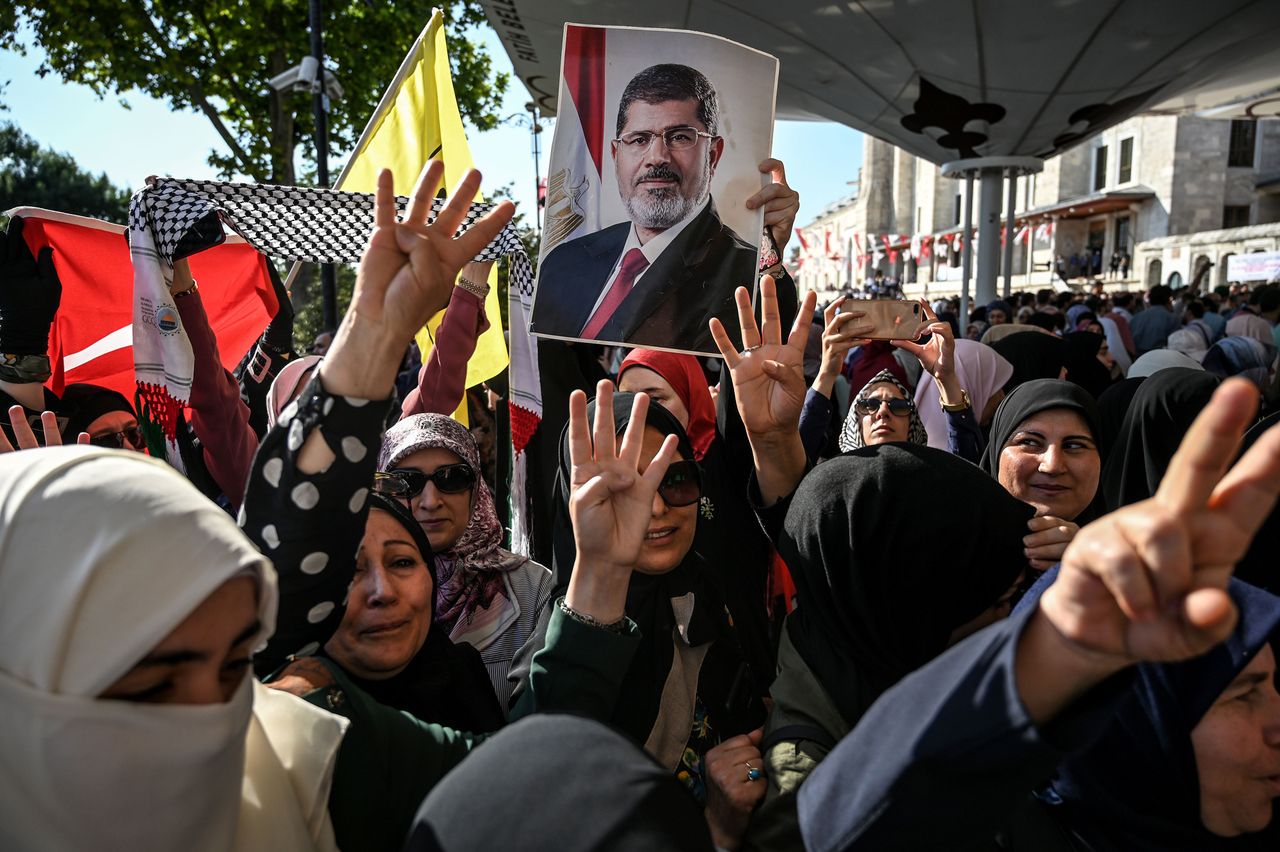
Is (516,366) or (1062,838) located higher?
(516,366)

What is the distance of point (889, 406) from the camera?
3.36 m

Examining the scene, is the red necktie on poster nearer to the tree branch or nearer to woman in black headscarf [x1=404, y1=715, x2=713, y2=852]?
woman in black headscarf [x1=404, y1=715, x2=713, y2=852]

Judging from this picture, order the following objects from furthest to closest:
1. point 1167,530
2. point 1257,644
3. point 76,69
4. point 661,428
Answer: point 76,69
point 661,428
point 1257,644
point 1167,530

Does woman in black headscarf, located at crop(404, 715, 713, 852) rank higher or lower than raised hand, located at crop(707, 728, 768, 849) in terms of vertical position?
higher

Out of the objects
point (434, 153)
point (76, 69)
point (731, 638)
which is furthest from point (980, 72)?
point (76, 69)

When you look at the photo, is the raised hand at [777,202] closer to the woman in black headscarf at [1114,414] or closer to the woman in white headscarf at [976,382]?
the woman in white headscarf at [976,382]

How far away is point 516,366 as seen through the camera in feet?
11.1

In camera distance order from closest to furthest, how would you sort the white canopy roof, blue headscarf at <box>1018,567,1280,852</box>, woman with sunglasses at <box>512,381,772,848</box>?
1. blue headscarf at <box>1018,567,1280,852</box>
2. woman with sunglasses at <box>512,381,772,848</box>
3. the white canopy roof

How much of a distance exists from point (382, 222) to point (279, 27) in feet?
52.3

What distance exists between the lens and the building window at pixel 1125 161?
39.1 m

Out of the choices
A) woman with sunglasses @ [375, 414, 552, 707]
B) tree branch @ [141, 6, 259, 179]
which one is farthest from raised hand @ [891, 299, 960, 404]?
tree branch @ [141, 6, 259, 179]

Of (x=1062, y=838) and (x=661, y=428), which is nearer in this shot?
(x=1062, y=838)

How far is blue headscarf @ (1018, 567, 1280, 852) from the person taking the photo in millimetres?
1307

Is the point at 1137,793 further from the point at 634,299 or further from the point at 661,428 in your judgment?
the point at 634,299
